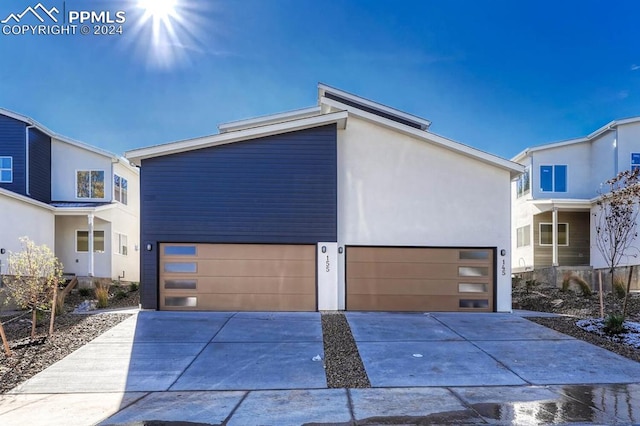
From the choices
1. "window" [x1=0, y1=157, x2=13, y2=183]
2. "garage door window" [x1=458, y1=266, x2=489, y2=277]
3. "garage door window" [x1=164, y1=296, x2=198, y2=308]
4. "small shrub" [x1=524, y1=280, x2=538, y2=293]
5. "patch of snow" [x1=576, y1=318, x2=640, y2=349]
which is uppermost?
"window" [x1=0, y1=157, x2=13, y2=183]

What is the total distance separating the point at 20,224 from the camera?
1478 centimetres

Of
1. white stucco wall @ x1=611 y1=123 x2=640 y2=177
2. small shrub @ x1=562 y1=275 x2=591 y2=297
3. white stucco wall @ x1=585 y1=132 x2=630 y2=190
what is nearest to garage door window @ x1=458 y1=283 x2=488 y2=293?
small shrub @ x1=562 y1=275 x2=591 y2=297

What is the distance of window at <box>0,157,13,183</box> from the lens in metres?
16.8

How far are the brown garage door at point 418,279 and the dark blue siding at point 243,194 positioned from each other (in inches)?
50.8

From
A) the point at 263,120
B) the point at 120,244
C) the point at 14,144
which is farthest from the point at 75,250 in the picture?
the point at 263,120

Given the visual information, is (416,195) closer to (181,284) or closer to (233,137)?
(233,137)

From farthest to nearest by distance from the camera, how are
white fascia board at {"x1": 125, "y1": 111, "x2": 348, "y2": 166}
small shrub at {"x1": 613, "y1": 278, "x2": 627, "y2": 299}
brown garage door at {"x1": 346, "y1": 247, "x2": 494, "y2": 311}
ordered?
1. small shrub at {"x1": 613, "y1": 278, "x2": 627, "y2": 299}
2. brown garage door at {"x1": 346, "y1": 247, "x2": 494, "y2": 311}
3. white fascia board at {"x1": 125, "y1": 111, "x2": 348, "y2": 166}

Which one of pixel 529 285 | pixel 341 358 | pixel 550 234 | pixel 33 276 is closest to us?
pixel 341 358

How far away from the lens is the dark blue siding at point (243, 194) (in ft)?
36.3

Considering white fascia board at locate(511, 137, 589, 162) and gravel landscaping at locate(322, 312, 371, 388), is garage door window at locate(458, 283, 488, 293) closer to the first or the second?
gravel landscaping at locate(322, 312, 371, 388)

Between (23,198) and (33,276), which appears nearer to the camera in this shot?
(33,276)

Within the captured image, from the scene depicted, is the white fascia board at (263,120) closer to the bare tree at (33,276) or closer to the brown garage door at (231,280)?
the brown garage door at (231,280)

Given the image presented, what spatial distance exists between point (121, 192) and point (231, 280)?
11214 mm

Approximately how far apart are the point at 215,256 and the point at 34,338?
431 cm
